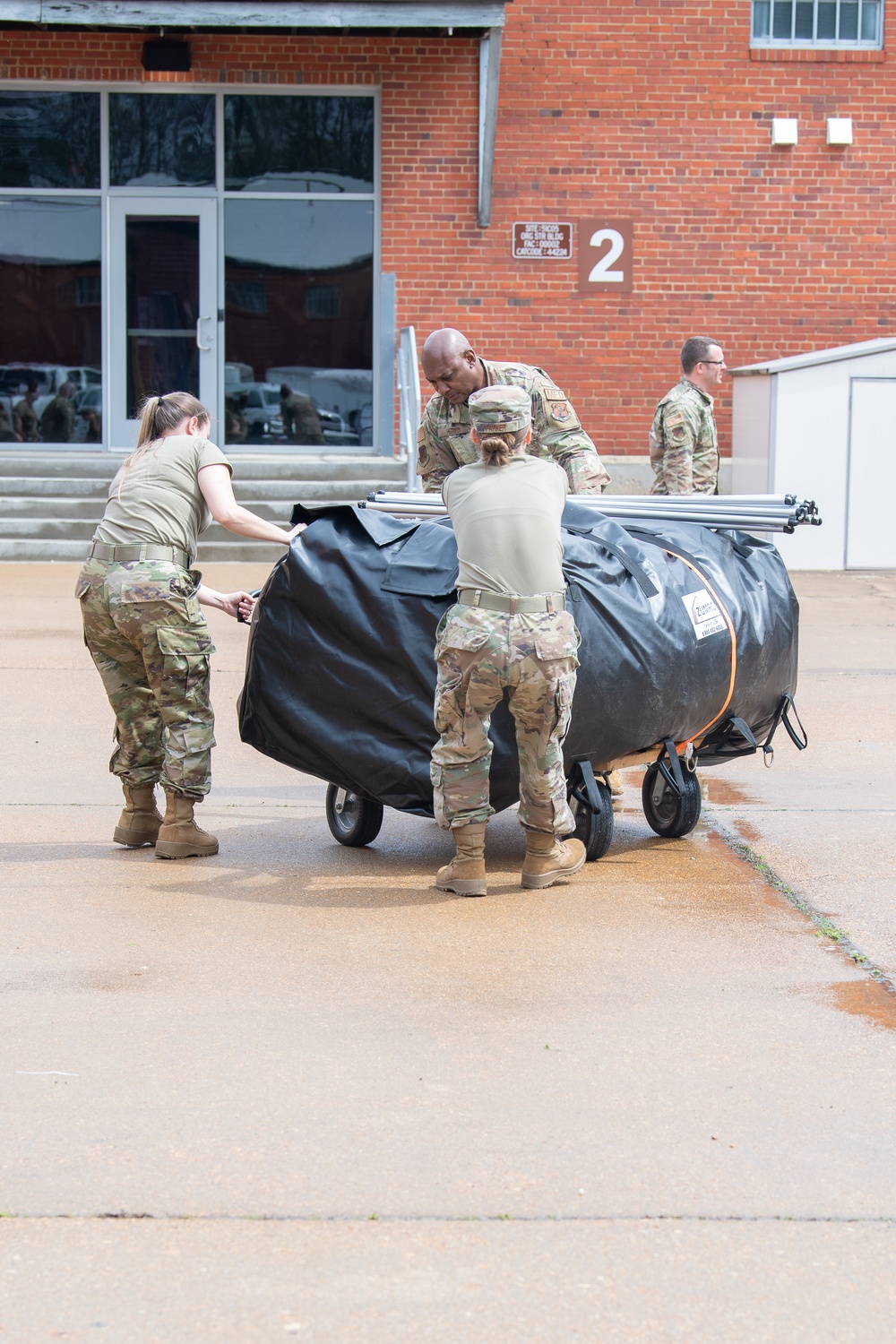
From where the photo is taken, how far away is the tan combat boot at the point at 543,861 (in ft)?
18.6

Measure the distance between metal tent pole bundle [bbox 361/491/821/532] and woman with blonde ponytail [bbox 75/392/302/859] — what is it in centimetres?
52

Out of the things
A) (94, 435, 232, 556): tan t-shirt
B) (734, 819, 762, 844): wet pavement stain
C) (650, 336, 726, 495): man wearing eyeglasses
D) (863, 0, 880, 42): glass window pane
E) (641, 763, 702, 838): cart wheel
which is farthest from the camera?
(863, 0, 880, 42): glass window pane

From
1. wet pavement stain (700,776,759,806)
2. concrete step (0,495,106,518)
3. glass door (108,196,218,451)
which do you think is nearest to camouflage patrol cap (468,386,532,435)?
wet pavement stain (700,776,759,806)

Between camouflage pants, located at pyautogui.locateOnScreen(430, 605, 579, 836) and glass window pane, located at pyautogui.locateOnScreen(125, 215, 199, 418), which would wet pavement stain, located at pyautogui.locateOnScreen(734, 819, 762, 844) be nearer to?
camouflage pants, located at pyautogui.locateOnScreen(430, 605, 579, 836)

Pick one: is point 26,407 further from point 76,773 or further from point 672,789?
point 672,789

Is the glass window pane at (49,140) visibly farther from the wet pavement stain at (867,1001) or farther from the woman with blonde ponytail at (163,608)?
the wet pavement stain at (867,1001)

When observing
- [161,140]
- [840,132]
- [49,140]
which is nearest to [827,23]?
[840,132]

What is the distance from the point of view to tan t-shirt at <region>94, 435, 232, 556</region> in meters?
6.03

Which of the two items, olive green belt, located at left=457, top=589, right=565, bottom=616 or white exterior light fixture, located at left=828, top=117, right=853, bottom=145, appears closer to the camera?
olive green belt, located at left=457, top=589, right=565, bottom=616

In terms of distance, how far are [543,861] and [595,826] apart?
42 centimetres

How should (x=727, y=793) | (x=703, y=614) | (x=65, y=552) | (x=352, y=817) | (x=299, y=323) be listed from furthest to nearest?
1. (x=299, y=323)
2. (x=65, y=552)
3. (x=727, y=793)
4. (x=352, y=817)
5. (x=703, y=614)

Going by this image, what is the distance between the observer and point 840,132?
55.3ft

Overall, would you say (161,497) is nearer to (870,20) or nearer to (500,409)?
(500,409)

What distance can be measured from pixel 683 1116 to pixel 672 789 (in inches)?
106
